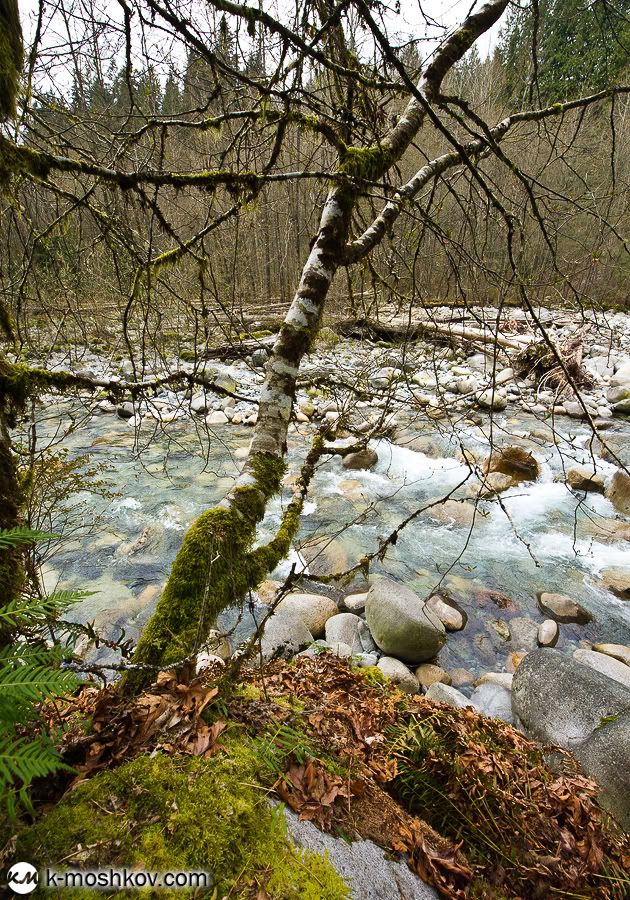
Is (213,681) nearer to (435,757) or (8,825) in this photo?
(8,825)

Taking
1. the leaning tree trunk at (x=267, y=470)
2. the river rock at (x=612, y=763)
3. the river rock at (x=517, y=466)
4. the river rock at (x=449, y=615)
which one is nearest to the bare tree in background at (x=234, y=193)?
the leaning tree trunk at (x=267, y=470)

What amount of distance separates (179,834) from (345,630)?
3.46 metres

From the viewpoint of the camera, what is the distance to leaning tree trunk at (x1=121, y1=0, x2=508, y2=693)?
1723mm

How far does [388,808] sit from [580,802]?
3.43 ft

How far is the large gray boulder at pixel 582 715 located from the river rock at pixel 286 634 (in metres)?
1.85

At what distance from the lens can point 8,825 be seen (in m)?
0.98

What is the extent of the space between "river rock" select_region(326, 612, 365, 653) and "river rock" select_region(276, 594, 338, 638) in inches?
3.4

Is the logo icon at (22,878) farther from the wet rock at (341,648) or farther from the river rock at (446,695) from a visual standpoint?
the river rock at (446,695)

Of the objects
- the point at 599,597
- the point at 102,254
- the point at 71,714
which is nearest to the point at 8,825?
the point at 71,714

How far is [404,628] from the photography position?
13.4 ft

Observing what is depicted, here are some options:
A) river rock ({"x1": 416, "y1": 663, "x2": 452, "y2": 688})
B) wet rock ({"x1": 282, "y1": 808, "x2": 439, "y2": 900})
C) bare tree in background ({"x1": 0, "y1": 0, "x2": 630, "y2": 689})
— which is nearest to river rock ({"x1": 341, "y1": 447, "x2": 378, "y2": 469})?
river rock ({"x1": 416, "y1": 663, "x2": 452, "y2": 688})

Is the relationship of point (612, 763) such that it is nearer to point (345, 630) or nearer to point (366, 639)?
point (366, 639)

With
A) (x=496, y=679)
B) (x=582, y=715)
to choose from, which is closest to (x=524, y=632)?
(x=496, y=679)

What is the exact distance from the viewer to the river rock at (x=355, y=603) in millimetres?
4805
